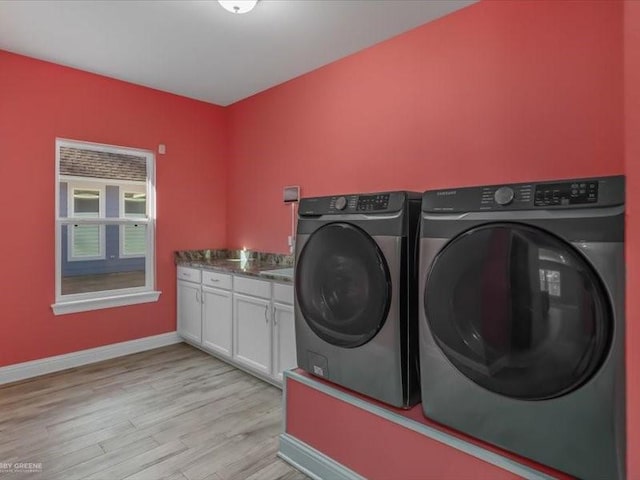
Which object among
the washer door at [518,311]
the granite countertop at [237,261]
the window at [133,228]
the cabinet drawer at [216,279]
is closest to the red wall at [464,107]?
the granite countertop at [237,261]

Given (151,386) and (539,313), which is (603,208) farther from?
(151,386)

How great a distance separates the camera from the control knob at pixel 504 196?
1.27m

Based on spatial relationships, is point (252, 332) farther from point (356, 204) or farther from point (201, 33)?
point (201, 33)

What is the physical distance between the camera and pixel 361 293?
5.56 feet

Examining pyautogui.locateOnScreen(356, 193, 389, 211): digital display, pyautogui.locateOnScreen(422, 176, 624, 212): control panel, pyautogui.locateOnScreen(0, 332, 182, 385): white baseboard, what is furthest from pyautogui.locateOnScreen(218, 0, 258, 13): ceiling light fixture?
pyautogui.locateOnScreen(0, 332, 182, 385): white baseboard

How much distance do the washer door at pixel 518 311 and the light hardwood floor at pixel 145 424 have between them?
1.21 metres

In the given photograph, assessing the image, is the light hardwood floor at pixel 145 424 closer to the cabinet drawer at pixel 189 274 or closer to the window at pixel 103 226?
the window at pixel 103 226

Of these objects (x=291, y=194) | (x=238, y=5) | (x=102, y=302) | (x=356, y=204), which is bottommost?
(x=102, y=302)

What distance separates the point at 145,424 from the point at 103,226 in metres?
2.09

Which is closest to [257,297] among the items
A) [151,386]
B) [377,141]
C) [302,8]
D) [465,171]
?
[151,386]

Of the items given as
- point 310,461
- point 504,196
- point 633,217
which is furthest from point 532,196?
point 310,461

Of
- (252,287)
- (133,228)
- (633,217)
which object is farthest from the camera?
(133,228)

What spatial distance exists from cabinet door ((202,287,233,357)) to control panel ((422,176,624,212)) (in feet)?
7.61

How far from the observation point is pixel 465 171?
2.37 metres
